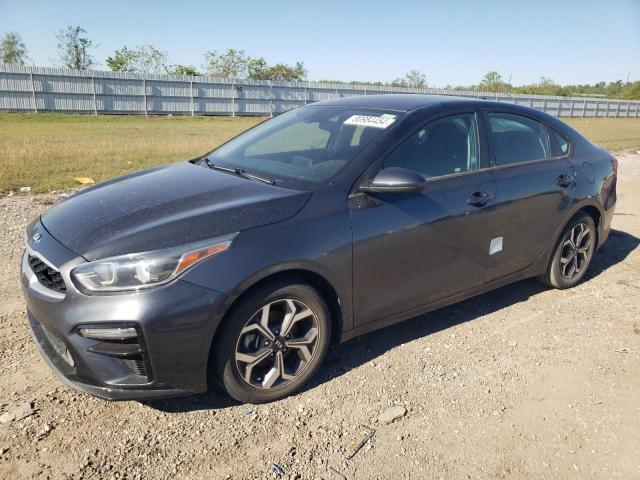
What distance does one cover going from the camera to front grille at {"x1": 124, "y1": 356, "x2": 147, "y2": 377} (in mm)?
2589

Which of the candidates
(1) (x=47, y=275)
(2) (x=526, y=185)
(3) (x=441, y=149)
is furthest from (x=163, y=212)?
(2) (x=526, y=185)

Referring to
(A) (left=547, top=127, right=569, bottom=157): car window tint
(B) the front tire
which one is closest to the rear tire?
(A) (left=547, top=127, right=569, bottom=157): car window tint

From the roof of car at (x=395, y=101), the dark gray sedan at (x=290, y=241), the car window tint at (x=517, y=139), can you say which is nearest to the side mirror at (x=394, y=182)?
the dark gray sedan at (x=290, y=241)

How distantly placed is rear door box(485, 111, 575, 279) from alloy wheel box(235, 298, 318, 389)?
67.1 inches

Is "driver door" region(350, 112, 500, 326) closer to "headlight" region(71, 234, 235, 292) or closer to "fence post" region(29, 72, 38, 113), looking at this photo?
"headlight" region(71, 234, 235, 292)

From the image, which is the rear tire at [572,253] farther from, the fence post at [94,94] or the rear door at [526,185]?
the fence post at [94,94]

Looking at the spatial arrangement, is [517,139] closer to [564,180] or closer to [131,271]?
[564,180]

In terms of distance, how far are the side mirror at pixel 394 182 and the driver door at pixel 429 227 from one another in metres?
0.07

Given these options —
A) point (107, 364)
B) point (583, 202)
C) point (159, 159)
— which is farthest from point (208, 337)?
point (159, 159)

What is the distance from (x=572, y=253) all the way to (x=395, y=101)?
222cm

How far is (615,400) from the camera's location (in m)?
3.21

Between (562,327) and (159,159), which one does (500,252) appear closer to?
(562,327)

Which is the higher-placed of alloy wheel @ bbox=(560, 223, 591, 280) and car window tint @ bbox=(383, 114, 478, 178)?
car window tint @ bbox=(383, 114, 478, 178)

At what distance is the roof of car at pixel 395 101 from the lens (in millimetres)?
3828
